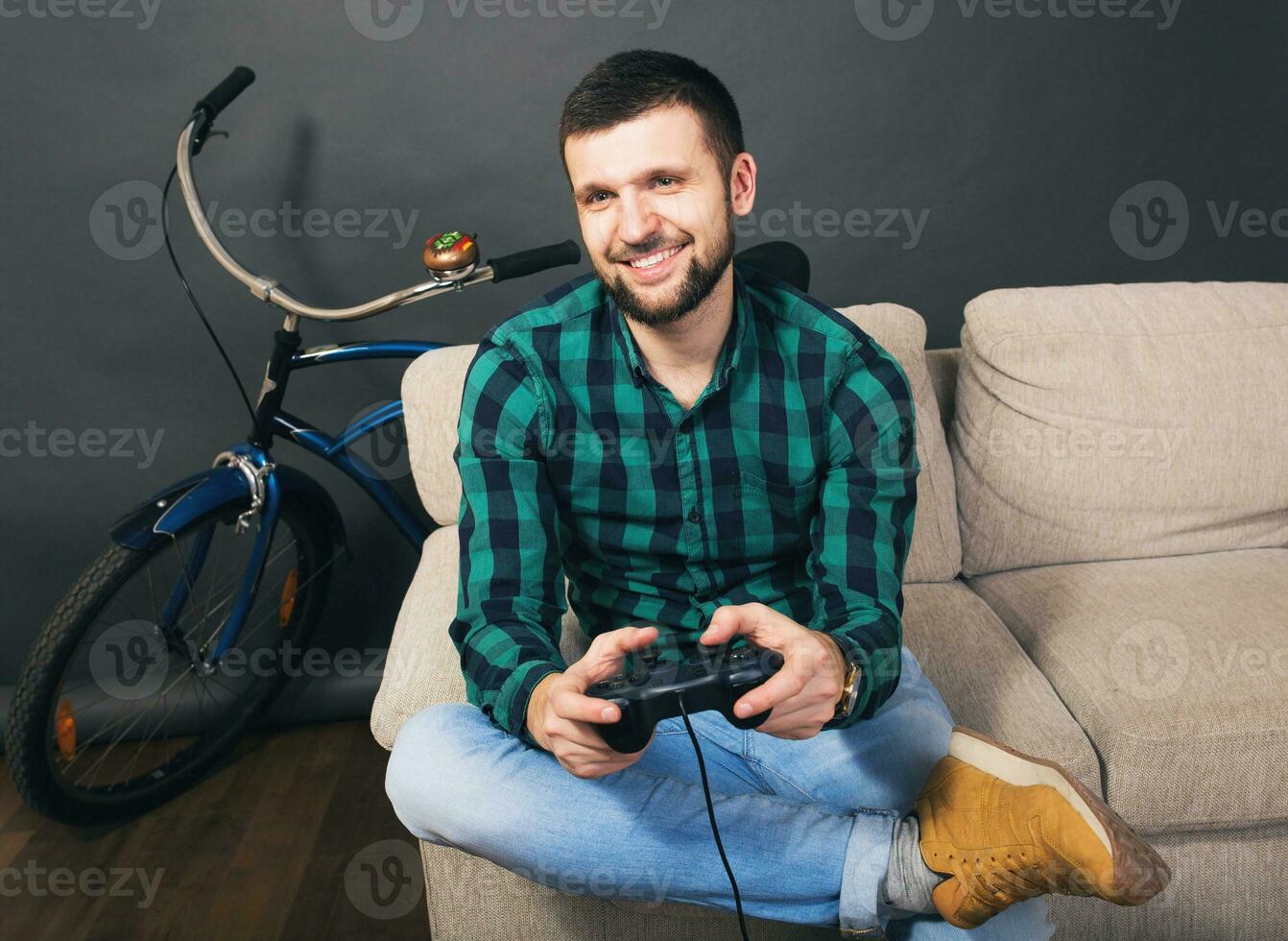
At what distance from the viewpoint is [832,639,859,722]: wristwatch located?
1082 mm

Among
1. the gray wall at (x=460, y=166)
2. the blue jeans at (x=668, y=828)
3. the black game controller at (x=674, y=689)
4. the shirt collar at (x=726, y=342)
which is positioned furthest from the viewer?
the gray wall at (x=460, y=166)

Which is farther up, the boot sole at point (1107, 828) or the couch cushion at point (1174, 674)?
the boot sole at point (1107, 828)

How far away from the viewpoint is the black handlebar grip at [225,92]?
5.25 feet

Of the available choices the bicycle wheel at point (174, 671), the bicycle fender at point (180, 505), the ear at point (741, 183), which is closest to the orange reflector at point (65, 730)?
the bicycle wheel at point (174, 671)

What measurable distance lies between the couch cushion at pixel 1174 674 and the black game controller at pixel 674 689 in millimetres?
586

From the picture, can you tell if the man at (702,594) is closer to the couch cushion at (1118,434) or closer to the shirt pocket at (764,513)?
the shirt pocket at (764,513)

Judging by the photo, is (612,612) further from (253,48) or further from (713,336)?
(253,48)

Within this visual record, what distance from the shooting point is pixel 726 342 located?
4.20ft

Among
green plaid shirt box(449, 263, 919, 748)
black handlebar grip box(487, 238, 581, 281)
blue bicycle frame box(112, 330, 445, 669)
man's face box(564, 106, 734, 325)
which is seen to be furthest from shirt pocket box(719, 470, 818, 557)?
blue bicycle frame box(112, 330, 445, 669)

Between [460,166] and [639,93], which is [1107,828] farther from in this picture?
[460,166]

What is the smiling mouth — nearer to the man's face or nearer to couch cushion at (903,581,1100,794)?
the man's face

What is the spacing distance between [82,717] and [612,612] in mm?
1251

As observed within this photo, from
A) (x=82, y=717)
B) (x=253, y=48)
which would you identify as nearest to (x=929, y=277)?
(x=253, y=48)

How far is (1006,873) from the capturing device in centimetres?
99
